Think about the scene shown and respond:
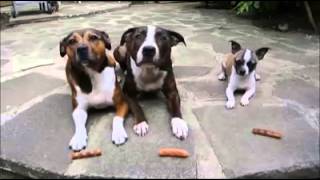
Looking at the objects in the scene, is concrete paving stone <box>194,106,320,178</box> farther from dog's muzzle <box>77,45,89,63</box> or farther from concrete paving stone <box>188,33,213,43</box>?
concrete paving stone <box>188,33,213,43</box>

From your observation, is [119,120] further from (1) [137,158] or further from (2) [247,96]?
(2) [247,96]

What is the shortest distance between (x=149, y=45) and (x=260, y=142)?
96 centimetres

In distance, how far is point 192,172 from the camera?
7.89 feet

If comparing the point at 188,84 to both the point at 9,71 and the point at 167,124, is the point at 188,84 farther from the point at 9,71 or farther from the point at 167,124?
the point at 9,71

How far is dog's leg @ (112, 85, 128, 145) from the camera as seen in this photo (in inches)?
107

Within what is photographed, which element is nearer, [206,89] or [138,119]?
[138,119]

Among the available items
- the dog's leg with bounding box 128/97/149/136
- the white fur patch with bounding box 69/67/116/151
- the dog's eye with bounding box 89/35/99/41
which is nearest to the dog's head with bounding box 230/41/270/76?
the dog's leg with bounding box 128/97/149/136

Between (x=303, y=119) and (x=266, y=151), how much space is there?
571 mm

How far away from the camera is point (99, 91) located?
300cm

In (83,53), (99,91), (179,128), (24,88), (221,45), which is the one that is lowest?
(24,88)

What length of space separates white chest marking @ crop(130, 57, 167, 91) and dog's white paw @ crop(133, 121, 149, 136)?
0.42 meters

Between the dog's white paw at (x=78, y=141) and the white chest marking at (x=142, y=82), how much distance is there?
0.61 meters

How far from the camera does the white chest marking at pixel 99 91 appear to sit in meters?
2.99

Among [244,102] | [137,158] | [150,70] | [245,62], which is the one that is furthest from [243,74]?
[137,158]
